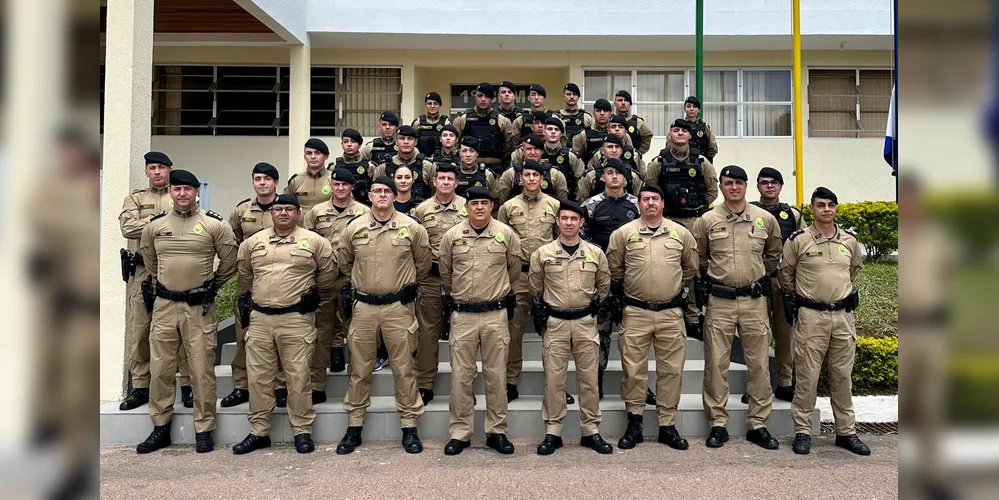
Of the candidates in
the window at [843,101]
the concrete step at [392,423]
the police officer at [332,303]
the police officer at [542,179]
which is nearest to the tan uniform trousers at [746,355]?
the concrete step at [392,423]

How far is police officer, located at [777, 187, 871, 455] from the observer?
18.0 feet

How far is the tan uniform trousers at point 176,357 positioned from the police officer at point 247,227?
1.10 ft

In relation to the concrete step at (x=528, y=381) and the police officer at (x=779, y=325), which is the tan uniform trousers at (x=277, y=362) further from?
the police officer at (x=779, y=325)

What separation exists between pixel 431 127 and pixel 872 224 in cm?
695

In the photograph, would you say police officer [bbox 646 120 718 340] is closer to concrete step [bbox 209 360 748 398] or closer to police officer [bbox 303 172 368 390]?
concrete step [bbox 209 360 748 398]

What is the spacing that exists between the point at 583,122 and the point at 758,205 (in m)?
2.91

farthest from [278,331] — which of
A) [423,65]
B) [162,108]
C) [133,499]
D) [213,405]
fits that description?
[162,108]

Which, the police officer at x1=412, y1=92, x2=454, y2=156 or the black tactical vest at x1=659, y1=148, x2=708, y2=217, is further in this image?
the police officer at x1=412, y1=92, x2=454, y2=156

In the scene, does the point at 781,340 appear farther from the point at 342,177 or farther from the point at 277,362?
the point at 277,362

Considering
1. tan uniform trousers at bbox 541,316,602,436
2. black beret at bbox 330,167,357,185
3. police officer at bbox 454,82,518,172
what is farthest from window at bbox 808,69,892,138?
black beret at bbox 330,167,357,185

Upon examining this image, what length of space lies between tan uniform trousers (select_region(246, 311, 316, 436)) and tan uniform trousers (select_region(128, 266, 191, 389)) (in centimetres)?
80

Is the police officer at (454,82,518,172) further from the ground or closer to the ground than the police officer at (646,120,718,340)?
further from the ground
